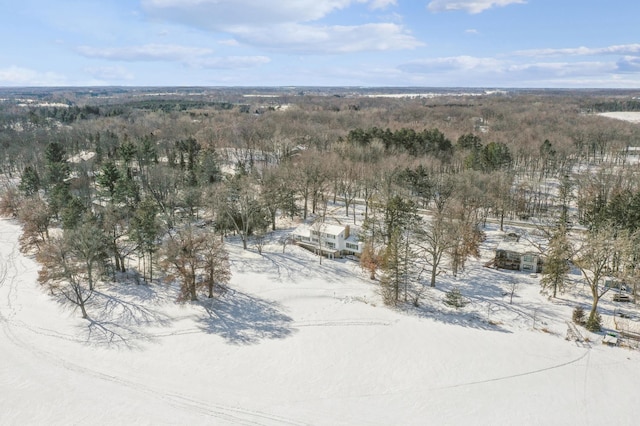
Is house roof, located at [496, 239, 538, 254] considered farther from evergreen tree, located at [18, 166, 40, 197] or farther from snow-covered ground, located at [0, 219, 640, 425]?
evergreen tree, located at [18, 166, 40, 197]

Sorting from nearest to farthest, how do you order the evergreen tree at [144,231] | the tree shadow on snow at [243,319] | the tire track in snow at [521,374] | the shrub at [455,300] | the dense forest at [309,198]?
the tire track in snow at [521,374], the tree shadow on snow at [243,319], the shrub at [455,300], the dense forest at [309,198], the evergreen tree at [144,231]

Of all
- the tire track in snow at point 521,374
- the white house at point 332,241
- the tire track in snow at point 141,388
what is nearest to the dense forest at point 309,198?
the white house at point 332,241

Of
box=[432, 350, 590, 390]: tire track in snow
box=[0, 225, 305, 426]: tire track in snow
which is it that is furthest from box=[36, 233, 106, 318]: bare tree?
box=[432, 350, 590, 390]: tire track in snow

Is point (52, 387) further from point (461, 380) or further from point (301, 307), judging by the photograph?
point (461, 380)

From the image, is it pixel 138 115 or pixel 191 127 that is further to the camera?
pixel 138 115

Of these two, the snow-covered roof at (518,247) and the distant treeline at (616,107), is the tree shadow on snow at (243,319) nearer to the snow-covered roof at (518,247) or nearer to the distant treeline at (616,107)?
the snow-covered roof at (518,247)

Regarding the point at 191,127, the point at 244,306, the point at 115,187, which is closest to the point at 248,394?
the point at 244,306
